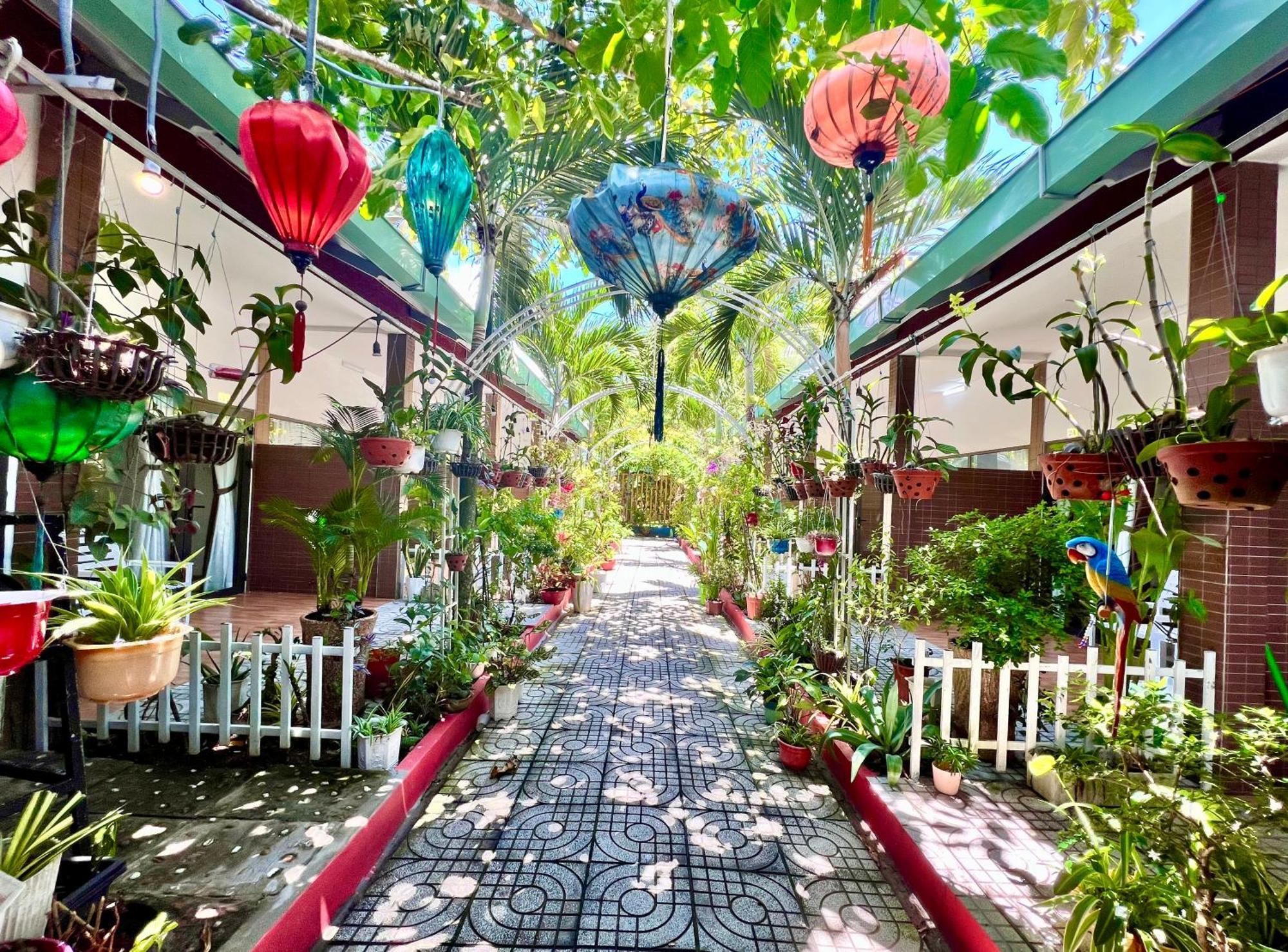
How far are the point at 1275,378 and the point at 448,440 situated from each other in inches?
150

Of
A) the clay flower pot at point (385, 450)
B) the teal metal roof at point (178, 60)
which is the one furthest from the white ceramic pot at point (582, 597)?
the teal metal roof at point (178, 60)

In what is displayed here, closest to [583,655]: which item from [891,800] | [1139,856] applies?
[891,800]

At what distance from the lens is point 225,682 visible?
2963mm

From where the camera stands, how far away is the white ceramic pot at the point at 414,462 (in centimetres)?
357

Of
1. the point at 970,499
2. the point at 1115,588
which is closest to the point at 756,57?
the point at 1115,588

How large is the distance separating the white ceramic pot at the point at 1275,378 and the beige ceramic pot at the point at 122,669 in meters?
2.72

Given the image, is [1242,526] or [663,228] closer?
[663,228]

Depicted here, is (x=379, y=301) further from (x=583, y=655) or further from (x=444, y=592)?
(x=583, y=655)

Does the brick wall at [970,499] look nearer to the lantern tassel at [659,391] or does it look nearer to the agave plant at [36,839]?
the lantern tassel at [659,391]

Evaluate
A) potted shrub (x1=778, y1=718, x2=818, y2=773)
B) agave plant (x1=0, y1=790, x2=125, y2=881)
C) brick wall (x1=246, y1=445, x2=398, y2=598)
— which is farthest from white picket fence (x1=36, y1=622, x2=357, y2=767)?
brick wall (x1=246, y1=445, x2=398, y2=598)

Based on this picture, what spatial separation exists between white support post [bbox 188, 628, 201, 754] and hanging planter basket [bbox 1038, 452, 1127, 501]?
359 cm

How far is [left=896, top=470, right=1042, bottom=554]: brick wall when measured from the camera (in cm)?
761

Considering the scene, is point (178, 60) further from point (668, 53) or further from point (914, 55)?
point (914, 55)

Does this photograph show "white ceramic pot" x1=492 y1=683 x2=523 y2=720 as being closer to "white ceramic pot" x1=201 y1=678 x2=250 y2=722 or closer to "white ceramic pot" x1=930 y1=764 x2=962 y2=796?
"white ceramic pot" x1=201 y1=678 x2=250 y2=722
